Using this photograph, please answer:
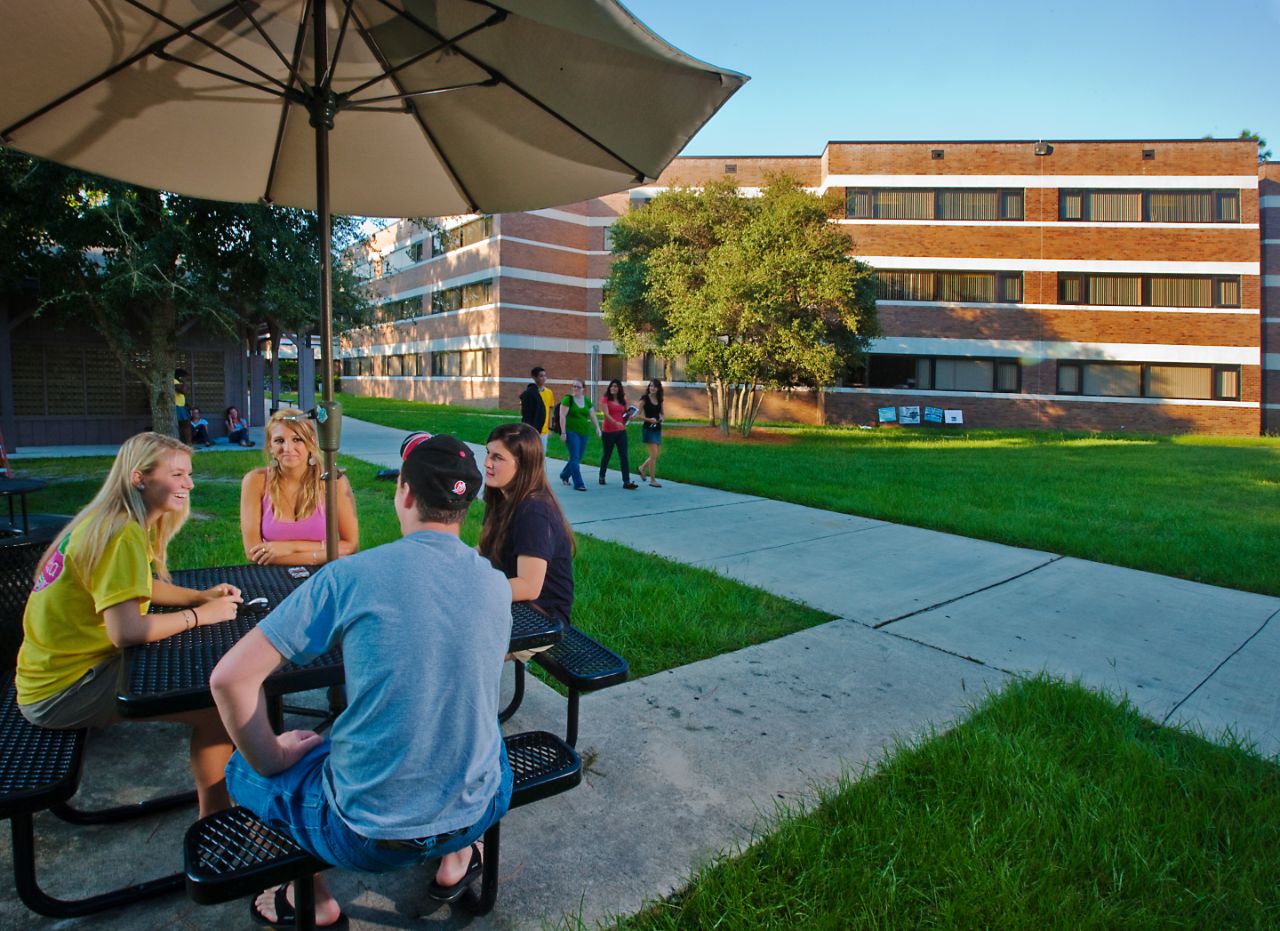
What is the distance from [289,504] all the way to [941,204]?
36.6m

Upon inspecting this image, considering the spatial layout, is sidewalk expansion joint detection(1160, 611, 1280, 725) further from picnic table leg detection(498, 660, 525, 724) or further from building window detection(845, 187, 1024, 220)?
building window detection(845, 187, 1024, 220)

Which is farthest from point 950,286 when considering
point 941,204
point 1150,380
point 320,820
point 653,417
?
point 320,820

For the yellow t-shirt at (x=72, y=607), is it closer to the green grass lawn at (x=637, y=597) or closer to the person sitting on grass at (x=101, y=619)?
the person sitting on grass at (x=101, y=619)

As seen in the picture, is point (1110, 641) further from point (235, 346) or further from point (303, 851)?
point (235, 346)

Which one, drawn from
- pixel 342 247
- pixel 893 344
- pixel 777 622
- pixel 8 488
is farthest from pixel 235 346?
pixel 893 344

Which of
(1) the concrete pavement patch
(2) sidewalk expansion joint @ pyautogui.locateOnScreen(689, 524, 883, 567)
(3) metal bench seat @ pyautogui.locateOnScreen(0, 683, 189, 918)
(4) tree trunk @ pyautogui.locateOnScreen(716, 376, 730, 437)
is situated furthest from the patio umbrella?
(4) tree trunk @ pyautogui.locateOnScreen(716, 376, 730, 437)

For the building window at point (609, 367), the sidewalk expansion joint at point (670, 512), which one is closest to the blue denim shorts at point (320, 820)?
the sidewalk expansion joint at point (670, 512)

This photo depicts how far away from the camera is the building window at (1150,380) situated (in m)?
33.5

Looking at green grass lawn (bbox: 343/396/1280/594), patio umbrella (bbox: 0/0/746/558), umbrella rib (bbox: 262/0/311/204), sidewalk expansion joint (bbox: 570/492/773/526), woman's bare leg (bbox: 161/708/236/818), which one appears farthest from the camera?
sidewalk expansion joint (bbox: 570/492/773/526)

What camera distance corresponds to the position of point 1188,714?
3918 millimetres

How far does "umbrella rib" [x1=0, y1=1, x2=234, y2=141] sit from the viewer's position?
3121mm

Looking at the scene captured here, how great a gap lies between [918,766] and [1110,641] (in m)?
2.60

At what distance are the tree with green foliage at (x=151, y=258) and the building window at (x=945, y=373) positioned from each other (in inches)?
1062

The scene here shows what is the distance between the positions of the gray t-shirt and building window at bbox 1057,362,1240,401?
38108 mm
